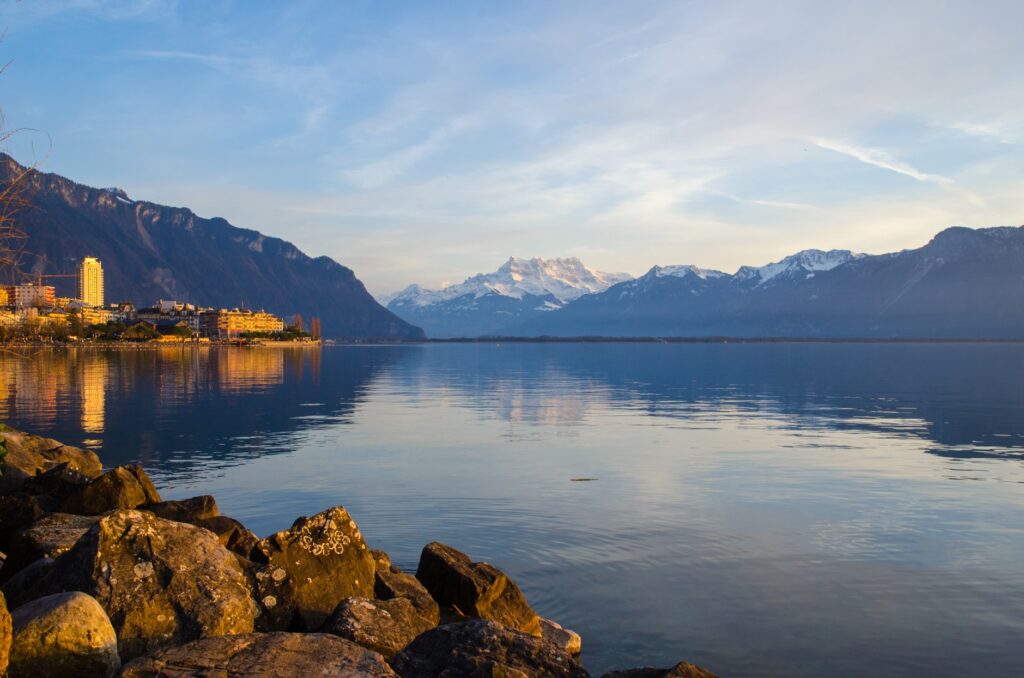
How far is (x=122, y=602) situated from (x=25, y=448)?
23.8 m

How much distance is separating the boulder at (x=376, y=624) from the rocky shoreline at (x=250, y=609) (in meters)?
0.02

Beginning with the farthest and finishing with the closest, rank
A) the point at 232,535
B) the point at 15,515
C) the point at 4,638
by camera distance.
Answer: the point at 15,515
the point at 232,535
the point at 4,638

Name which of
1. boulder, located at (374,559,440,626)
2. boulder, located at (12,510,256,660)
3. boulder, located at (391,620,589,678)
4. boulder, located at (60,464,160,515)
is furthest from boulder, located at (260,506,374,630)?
boulder, located at (60,464,160,515)

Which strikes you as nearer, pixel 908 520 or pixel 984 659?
pixel 984 659

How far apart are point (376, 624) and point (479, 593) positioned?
11.9ft

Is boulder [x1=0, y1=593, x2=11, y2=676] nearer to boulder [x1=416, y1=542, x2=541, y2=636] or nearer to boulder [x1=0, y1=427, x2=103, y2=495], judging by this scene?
boulder [x1=416, y1=542, x2=541, y2=636]

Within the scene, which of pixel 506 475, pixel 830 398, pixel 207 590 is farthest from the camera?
pixel 830 398

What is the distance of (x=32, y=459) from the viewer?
31219 millimetres

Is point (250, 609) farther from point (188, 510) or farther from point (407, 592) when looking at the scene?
point (188, 510)

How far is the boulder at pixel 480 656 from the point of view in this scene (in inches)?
468

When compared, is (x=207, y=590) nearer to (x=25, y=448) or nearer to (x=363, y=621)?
(x=363, y=621)

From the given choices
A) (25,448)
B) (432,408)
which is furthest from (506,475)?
(432,408)

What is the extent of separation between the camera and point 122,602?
12.6m

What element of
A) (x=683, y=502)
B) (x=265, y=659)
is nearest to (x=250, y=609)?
(x=265, y=659)
